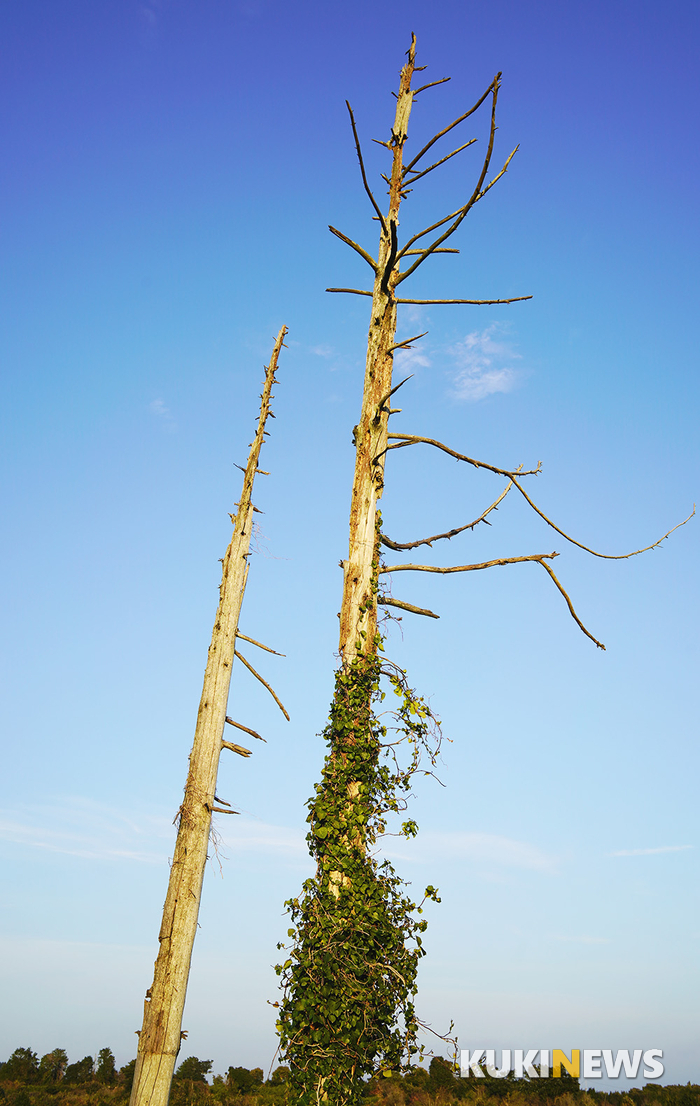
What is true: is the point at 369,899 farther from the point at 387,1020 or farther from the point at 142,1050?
the point at 142,1050

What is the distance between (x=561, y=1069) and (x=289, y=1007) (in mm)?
15587

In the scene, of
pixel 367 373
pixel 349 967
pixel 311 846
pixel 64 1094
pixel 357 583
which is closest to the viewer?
pixel 349 967

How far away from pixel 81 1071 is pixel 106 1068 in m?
0.70

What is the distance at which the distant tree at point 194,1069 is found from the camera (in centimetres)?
1920

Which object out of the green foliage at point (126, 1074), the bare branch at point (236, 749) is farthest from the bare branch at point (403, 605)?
the green foliage at point (126, 1074)

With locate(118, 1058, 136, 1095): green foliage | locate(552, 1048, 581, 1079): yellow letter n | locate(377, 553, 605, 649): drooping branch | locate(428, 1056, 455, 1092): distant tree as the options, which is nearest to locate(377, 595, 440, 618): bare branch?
locate(377, 553, 605, 649): drooping branch

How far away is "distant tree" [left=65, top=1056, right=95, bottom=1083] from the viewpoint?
20516mm

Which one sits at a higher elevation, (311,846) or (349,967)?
(311,846)

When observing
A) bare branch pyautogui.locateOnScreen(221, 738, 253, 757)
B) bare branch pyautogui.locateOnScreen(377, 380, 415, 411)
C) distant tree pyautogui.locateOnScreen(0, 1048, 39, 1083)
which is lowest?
distant tree pyautogui.locateOnScreen(0, 1048, 39, 1083)

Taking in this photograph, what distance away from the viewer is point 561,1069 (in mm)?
19031

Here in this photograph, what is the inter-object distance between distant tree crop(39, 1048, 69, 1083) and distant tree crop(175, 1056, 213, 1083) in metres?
3.47

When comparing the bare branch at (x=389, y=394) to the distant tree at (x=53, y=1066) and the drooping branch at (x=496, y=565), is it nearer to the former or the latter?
the drooping branch at (x=496, y=565)

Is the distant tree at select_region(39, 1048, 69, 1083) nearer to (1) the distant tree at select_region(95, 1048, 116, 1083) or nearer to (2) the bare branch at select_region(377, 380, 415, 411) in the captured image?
(1) the distant tree at select_region(95, 1048, 116, 1083)

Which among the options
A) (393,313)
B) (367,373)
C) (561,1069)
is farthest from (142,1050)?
(561,1069)
